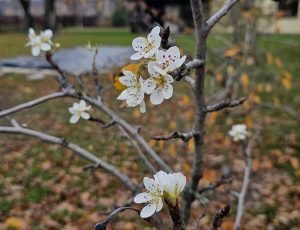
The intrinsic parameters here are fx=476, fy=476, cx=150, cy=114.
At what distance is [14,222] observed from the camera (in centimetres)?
416

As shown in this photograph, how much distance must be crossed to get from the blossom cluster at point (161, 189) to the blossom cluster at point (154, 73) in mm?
212

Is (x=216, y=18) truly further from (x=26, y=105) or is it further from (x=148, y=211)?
(x=26, y=105)

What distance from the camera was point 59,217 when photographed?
4398mm

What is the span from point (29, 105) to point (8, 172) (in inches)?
132

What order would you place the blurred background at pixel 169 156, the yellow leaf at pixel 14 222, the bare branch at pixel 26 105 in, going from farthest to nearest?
the blurred background at pixel 169 156
the yellow leaf at pixel 14 222
the bare branch at pixel 26 105

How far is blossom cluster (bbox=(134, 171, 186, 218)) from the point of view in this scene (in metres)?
1.12

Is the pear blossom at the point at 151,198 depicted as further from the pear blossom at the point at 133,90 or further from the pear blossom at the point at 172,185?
the pear blossom at the point at 133,90

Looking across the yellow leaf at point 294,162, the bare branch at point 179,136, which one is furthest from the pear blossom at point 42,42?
the yellow leaf at point 294,162

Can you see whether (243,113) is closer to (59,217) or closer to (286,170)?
(286,170)

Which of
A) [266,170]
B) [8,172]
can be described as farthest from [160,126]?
[8,172]

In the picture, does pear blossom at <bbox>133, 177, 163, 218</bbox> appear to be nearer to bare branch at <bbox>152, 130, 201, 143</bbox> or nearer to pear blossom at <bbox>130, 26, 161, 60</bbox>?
pear blossom at <bbox>130, 26, 161, 60</bbox>

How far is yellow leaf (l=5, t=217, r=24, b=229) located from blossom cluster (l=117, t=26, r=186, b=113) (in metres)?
3.13

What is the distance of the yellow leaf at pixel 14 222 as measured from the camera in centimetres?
412

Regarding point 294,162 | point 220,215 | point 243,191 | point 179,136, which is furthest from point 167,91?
point 294,162
